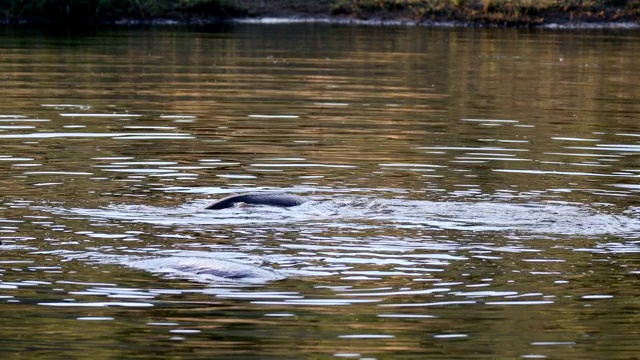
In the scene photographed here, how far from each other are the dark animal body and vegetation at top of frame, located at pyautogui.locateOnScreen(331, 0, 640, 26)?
29.8 metres

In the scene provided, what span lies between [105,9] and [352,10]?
7.22m

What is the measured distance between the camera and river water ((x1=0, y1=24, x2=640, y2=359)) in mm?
9094

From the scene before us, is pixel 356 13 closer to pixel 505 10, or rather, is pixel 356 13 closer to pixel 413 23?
pixel 413 23

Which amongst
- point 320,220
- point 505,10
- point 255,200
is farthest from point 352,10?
point 320,220

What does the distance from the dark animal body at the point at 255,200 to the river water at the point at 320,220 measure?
11cm

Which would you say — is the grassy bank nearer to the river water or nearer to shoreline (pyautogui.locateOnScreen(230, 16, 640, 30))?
shoreline (pyautogui.locateOnScreen(230, 16, 640, 30))

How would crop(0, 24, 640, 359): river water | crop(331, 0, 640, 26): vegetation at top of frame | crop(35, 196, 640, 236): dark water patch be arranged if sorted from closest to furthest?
crop(0, 24, 640, 359): river water
crop(35, 196, 640, 236): dark water patch
crop(331, 0, 640, 26): vegetation at top of frame

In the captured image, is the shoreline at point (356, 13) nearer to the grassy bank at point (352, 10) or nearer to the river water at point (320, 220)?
the grassy bank at point (352, 10)

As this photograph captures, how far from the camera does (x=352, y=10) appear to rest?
1690 inches

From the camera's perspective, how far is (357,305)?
9.66 metres

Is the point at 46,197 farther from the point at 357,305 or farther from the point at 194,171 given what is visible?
the point at 357,305

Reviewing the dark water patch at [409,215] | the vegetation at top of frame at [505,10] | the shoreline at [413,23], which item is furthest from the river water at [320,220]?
the vegetation at top of frame at [505,10]

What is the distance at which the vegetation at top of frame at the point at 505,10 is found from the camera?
42.1 metres

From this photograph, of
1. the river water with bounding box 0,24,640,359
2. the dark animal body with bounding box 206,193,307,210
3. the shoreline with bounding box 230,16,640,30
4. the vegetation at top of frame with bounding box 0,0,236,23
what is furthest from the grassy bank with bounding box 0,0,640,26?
the dark animal body with bounding box 206,193,307,210
